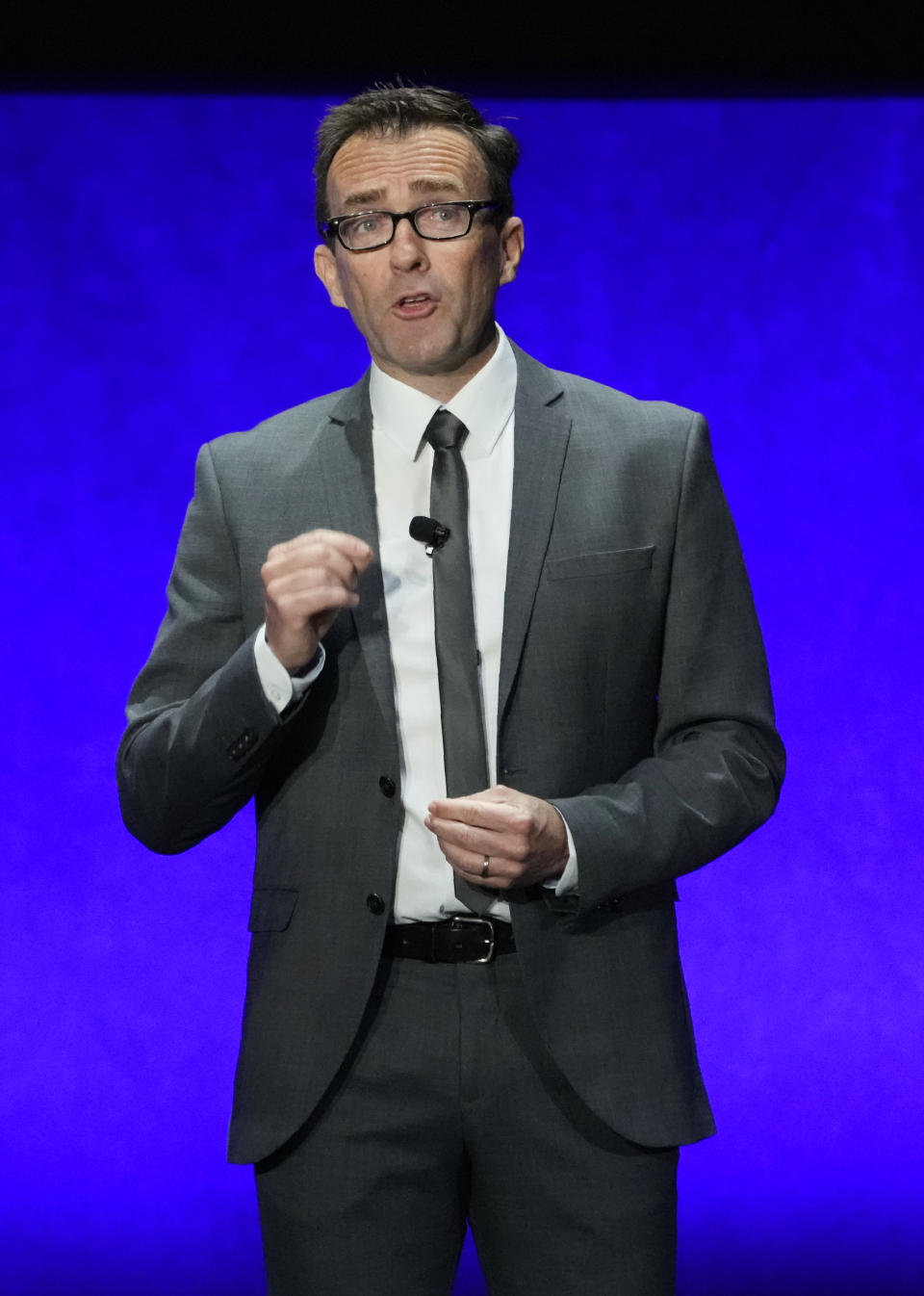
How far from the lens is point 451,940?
6.48 ft

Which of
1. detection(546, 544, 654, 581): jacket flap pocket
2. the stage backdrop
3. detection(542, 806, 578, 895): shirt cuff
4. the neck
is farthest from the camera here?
the stage backdrop

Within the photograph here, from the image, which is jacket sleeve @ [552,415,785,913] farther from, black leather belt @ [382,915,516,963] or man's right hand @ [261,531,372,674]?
man's right hand @ [261,531,372,674]

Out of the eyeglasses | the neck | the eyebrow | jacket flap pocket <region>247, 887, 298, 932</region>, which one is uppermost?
the eyebrow

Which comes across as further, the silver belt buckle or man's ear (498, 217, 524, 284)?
man's ear (498, 217, 524, 284)

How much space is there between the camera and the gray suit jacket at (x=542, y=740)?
77.2 inches

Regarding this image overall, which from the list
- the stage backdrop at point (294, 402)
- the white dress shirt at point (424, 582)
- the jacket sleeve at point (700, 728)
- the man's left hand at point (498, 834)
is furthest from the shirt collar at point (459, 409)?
the stage backdrop at point (294, 402)

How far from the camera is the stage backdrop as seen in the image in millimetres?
3443

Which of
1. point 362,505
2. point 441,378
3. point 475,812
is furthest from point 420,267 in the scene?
point 475,812

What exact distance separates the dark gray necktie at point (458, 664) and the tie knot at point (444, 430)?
6 cm

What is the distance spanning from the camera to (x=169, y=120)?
11.2ft

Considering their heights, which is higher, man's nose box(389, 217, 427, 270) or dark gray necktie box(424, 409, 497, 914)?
man's nose box(389, 217, 427, 270)

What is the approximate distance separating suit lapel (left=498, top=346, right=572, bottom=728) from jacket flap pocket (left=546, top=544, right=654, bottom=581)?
19 mm

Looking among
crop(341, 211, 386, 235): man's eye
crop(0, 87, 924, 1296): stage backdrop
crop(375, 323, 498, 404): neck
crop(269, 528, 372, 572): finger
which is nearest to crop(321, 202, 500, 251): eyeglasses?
crop(341, 211, 386, 235): man's eye

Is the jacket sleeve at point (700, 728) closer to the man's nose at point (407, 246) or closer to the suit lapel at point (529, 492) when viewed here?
the suit lapel at point (529, 492)
